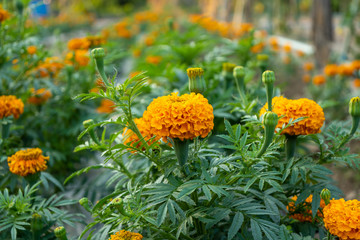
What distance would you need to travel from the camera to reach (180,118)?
43.4 inches

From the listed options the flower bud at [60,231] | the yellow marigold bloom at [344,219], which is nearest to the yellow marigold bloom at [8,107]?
the flower bud at [60,231]

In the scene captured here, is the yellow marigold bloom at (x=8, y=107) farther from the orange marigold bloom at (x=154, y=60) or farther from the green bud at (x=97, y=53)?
the orange marigold bloom at (x=154, y=60)

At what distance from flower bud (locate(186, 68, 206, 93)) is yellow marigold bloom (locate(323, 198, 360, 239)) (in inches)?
23.7

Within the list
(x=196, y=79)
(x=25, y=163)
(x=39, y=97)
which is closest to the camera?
(x=196, y=79)

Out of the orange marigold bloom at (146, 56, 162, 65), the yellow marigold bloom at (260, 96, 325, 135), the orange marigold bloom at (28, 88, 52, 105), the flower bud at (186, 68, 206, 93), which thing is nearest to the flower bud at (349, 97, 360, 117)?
the yellow marigold bloom at (260, 96, 325, 135)

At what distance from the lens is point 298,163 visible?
1.33 meters

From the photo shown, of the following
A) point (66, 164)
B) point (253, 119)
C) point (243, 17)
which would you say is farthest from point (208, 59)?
point (243, 17)

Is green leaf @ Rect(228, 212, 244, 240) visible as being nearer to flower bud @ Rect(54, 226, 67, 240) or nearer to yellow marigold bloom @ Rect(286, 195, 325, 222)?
yellow marigold bloom @ Rect(286, 195, 325, 222)

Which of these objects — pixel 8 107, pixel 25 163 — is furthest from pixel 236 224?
pixel 8 107

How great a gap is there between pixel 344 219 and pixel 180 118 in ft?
1.91

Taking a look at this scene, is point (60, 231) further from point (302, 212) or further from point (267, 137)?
point (302, 212)

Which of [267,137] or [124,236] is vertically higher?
[267,137]

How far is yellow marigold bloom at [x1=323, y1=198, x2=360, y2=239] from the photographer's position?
1087 millimetres

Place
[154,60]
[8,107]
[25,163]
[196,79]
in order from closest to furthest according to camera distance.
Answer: [196,79] → [25,163] → [8,107] → [154,60]
